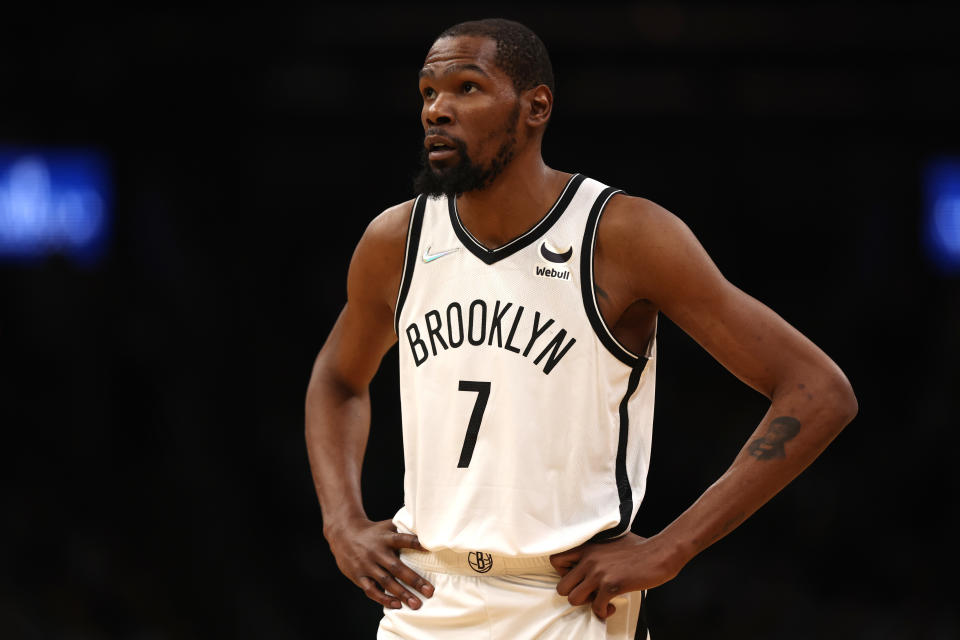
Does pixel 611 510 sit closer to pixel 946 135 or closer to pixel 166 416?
pixel 166 416

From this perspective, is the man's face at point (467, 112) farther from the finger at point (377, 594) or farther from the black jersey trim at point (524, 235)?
the finger at point (377, 594)

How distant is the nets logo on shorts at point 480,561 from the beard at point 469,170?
83cm

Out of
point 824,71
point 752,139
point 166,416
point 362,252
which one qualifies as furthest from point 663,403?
point 362,252

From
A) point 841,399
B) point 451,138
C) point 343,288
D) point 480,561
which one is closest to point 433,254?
point 451,138

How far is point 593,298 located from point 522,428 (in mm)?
332

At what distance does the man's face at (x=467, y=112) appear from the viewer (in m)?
2.65

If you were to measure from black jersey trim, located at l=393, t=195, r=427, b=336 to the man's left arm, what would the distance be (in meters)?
0.54

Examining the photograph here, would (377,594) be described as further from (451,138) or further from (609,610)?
(451,138)

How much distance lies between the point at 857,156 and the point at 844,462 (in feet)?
8.72

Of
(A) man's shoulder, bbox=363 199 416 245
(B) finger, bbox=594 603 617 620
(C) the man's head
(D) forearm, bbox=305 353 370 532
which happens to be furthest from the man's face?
(B) finger, bbox=594 603 617 620

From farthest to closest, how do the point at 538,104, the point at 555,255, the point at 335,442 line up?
the point at 335,442 → the point at 538,104 → the point at 555,255

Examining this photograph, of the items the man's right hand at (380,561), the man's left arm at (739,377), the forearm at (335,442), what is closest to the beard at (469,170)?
the man's left arm at (739,377)

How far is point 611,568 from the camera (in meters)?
2.51

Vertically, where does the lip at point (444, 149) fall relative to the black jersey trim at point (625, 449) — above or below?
above
